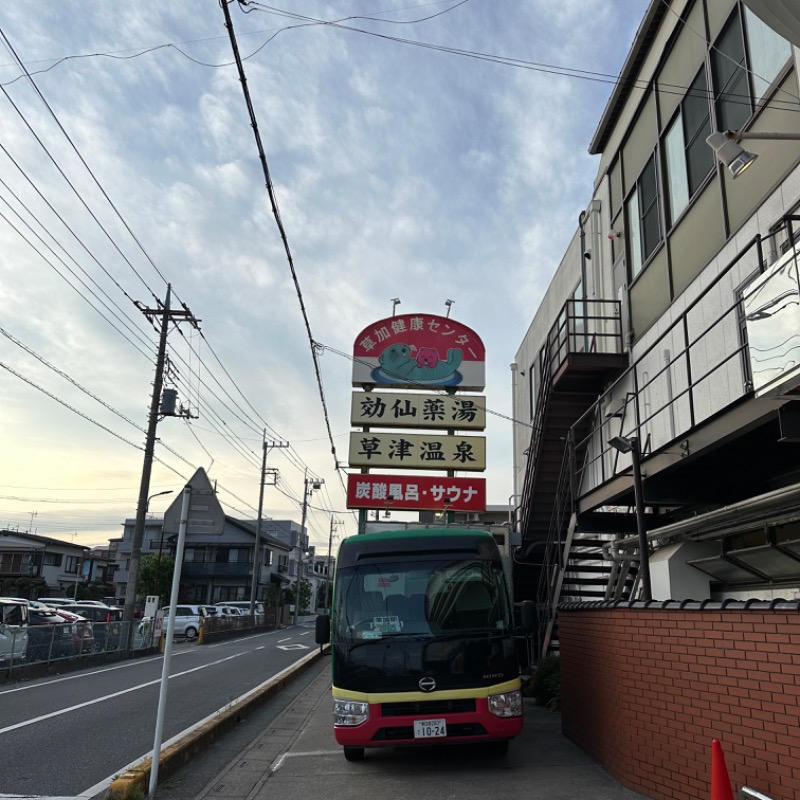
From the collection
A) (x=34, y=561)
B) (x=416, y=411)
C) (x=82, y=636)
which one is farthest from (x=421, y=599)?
(x=34, y=561)

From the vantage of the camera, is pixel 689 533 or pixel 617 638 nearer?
pixel 617 638

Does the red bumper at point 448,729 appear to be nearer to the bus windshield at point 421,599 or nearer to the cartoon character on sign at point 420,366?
the bus windshield at point 421,599

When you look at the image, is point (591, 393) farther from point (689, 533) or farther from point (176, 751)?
point (176, 751)

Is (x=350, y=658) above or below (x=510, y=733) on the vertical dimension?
above

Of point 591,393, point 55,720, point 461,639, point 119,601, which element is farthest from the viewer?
point 119,601

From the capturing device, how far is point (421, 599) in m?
7.71

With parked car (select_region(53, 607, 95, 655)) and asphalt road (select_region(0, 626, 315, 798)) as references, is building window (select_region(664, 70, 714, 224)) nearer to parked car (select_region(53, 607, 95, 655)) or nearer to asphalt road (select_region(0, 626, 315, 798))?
asphalt road (select_region(0, 626, 315, 798))

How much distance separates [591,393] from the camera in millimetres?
13875

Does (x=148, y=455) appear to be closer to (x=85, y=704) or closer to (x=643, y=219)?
(x=85, y=704)

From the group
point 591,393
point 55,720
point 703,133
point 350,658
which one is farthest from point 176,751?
point 703,133

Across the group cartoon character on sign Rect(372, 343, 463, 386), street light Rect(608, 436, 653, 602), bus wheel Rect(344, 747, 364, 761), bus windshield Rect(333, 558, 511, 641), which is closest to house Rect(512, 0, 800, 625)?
street light Rect(608, 436, 653, 602)

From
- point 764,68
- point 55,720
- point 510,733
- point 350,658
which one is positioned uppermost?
point 764,68

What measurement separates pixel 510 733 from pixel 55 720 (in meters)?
7.19

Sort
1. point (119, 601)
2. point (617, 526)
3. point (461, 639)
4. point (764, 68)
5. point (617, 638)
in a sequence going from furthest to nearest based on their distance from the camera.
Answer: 1. point (119, 601)
2. point (617, 526)
3. point (764, 68)
4. point (461, 639)
5. point (617, 638)
